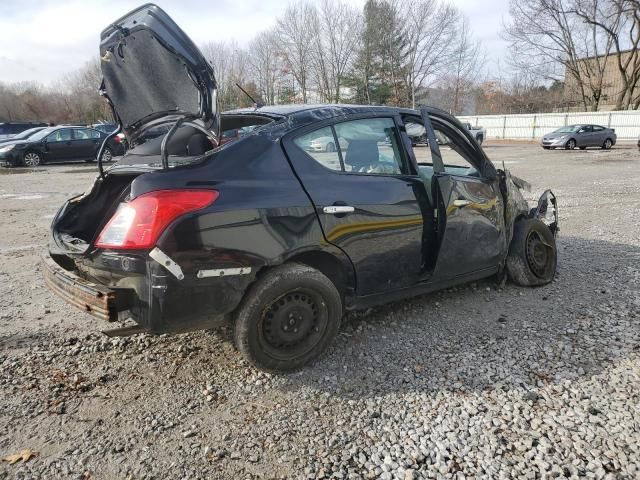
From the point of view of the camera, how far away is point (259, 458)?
2.32 metres

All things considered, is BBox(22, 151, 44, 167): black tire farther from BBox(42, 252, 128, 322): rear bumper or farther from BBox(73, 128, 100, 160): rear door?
BBox(42, 252, 128, 322): rear bumper

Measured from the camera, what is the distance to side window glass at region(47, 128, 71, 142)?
60.5 feet

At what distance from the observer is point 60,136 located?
61.2 feet

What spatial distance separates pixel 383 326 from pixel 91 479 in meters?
2.20

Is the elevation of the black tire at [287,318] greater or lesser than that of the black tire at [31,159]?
lesser

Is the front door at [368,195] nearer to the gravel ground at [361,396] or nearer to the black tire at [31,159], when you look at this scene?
the gravel ground at [361,396]

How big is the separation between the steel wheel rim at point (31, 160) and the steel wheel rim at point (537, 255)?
61.6ft

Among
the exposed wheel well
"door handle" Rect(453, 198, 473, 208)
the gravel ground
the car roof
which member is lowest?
the gravel ground

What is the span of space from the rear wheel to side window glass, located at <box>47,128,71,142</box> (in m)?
0.79

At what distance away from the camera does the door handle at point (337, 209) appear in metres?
2.99

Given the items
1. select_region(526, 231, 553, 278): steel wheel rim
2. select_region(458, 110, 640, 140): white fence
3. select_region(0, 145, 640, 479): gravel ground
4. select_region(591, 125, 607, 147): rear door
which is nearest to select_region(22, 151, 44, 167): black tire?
select_region(0, 145, 640, 479): gravel ground

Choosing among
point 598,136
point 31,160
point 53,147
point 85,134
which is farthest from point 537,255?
point 598,136

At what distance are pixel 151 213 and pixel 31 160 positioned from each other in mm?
18730

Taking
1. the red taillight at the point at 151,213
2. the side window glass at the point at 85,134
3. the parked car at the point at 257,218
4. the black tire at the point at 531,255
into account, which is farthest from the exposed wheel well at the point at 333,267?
the side window glass at the point at 85,134
